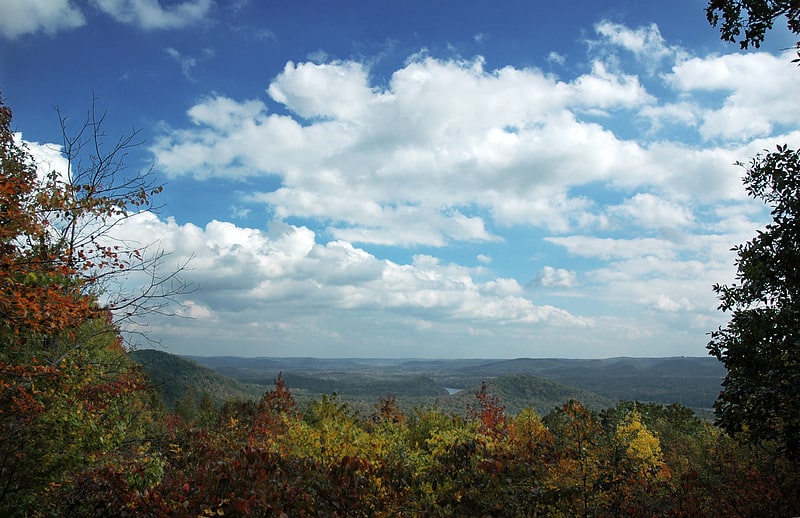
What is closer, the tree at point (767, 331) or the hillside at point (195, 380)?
the tree at point (767, 331)

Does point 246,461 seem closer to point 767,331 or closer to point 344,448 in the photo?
point 344,448

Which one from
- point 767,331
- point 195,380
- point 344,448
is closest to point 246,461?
point 344,448

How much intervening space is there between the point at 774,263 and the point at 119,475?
11.4 meters

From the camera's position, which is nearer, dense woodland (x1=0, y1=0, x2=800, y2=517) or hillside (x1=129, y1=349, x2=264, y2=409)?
dense woodland (x1=0, y1=0, x2=800, y2=517)

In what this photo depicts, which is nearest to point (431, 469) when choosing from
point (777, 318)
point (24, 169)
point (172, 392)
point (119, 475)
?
point (119, 475)

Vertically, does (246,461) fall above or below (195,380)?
above

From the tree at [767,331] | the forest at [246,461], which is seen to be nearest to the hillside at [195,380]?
the forest at [246,461]

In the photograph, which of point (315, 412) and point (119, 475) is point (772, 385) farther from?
point (119, 475)

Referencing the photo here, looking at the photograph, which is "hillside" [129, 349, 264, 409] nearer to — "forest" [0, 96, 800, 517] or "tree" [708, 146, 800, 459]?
"forest" [0, 96, 800, 517]

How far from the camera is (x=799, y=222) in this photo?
312 inches

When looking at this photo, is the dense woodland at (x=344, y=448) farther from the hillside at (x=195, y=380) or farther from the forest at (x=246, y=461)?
the hillside at (x=195, y=380)

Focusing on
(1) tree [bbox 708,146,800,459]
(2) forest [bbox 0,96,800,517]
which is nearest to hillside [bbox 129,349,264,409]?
(2) forest [bbox 0,96,800,517]

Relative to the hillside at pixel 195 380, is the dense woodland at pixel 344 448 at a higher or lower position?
higher

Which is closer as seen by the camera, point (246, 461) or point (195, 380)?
point (246, 461)
